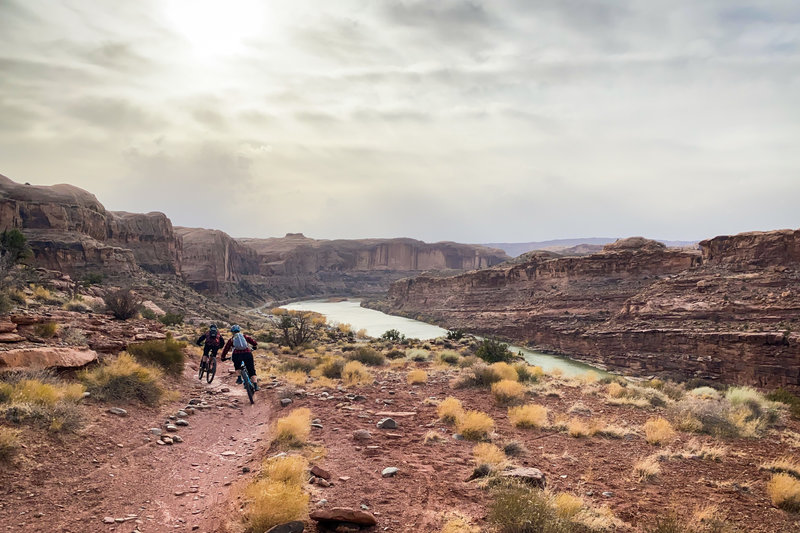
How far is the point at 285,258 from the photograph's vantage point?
127000mm

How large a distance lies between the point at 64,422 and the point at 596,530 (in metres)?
7.11

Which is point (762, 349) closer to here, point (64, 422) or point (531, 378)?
point (531, 378)

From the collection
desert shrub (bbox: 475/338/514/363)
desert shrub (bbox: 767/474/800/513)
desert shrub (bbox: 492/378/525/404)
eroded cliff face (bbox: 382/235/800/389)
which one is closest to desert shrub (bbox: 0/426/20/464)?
desert shrub (bbox: 767/474/800/513)

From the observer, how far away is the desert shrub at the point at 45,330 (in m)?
9.12

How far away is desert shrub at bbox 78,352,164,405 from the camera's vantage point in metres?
7.85

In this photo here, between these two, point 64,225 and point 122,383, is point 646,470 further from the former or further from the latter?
point 64,225

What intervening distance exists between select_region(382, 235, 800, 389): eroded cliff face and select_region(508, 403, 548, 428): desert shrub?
881 inches

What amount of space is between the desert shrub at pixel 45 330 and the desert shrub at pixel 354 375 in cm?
745

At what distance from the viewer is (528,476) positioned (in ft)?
18.2

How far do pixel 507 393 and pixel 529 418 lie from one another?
2323 mm

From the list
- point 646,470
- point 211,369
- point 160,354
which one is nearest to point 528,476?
point 646,470

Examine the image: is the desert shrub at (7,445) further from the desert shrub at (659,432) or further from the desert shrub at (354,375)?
the desert shrub at (659,432)

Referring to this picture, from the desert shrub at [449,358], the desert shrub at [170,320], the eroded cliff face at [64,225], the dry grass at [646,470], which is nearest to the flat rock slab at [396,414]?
the dry grass at [646,470]

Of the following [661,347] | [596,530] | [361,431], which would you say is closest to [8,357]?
[361,431]
